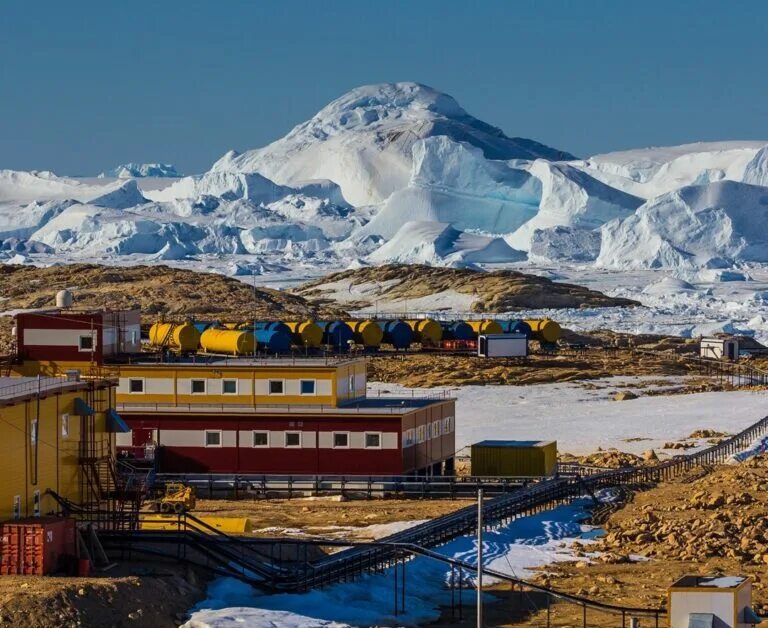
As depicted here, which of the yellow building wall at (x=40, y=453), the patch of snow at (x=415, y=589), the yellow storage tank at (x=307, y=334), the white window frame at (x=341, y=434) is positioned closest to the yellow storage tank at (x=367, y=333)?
the yellow storage tank at (x=307, y=334)

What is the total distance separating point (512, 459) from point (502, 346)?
3630cm

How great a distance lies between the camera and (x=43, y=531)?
89.0 feet

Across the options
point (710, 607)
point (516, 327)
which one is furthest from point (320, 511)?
point (516, 327)

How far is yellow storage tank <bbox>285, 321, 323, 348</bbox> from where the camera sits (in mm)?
77500

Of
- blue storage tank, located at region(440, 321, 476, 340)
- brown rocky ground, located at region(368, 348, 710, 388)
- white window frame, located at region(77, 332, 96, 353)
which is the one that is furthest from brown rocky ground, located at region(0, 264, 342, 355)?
white window frame, located at region(77, 332, 96, 353)

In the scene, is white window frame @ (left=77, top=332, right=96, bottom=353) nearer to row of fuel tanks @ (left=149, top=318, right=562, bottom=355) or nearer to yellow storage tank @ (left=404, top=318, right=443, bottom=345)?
row of fuel tanks @ (left=149, top=318, right=562, bottom=355)

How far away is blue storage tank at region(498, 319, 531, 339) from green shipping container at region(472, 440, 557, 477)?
42.5 metres

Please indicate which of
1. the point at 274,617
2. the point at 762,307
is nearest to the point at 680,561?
the point at 274,617

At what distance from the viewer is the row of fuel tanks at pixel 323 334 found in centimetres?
6688

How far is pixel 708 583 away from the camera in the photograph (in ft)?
84.0

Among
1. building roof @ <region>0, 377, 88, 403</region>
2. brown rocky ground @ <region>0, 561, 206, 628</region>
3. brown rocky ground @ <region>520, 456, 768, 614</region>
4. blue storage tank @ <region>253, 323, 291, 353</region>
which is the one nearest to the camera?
brown rocky ground @ <region>0, 561, 206, 628</region>

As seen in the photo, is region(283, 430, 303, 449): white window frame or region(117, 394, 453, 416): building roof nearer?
region(283, 430, 303, 449): white window frame

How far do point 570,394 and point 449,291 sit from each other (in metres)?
62.4

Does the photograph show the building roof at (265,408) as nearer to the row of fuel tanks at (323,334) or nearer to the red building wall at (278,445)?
the red building wall at (278,445)
